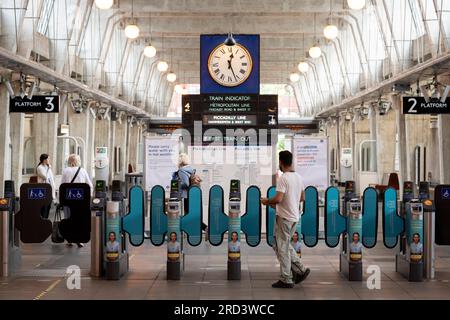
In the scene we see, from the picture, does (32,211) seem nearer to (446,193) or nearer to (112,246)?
(112,246)

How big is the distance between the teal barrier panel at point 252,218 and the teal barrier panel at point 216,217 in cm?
32

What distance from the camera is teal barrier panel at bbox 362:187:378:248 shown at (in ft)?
37.3

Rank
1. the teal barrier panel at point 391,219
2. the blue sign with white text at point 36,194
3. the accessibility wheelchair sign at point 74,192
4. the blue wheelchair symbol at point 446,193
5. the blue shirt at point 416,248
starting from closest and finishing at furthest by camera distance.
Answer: the blue shirt at point 416,248 < the teal barrier panel at point 391,219 < the blue wheelchair symbol at point 446,193 < the blue sign with white text at point 36,194 < the accessibility wheelchair sign at point 74,192

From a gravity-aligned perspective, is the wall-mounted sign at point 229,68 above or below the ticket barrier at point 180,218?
above

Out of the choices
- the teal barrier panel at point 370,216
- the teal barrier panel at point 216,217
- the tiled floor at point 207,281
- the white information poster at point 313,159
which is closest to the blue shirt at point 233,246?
the tiled floor at point 207,281

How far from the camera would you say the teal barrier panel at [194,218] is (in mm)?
11664

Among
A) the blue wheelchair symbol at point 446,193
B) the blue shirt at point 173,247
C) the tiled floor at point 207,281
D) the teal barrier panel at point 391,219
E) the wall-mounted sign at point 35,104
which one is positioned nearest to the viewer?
the tiled floor at point 207,281

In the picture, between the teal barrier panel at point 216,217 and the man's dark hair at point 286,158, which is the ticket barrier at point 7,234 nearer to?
the teal barrier panel at point 216,217

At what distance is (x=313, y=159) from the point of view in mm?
16891
